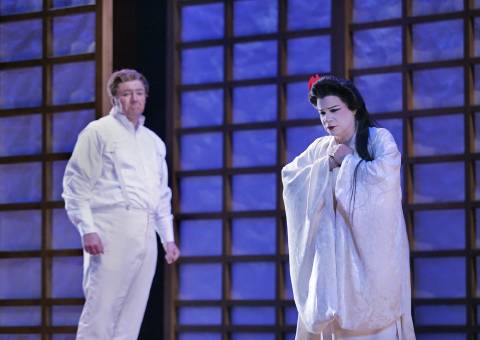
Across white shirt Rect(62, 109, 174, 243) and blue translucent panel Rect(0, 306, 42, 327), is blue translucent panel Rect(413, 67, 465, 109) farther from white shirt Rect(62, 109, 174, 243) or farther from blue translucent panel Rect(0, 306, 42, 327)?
blue translucent panel Rect(0, 306, 42, 327)

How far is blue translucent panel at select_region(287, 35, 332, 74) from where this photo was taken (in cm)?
471

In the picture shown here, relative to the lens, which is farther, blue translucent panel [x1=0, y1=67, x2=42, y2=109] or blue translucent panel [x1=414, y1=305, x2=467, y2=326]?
blue translucent panel [x1=0, y1=67, x2=42, y2=109]

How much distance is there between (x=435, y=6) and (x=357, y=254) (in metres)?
1.67

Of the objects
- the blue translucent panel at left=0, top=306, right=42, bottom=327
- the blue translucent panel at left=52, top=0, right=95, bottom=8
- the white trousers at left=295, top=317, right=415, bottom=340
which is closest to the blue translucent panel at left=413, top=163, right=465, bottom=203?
the white trousers at left=295, top=317, right=415, bottom=340

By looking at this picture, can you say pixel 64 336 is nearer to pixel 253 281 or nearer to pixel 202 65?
pixel 253 281

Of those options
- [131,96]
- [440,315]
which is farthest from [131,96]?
[440,315]

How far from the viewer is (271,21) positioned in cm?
483

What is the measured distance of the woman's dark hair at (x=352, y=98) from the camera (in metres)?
3.26

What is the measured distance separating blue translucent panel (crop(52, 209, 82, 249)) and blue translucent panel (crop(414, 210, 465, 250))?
5.48 ft

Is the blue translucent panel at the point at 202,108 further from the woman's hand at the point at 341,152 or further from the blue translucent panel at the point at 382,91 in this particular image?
the woman's hand at the point at 341,152

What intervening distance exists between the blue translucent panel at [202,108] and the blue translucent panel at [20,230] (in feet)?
2.95

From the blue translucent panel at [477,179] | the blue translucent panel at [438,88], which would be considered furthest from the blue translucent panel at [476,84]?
the blue translucent panel at [477,179]

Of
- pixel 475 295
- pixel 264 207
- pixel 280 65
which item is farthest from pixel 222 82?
pixel 475 295

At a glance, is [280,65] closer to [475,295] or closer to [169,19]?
[169,19]
